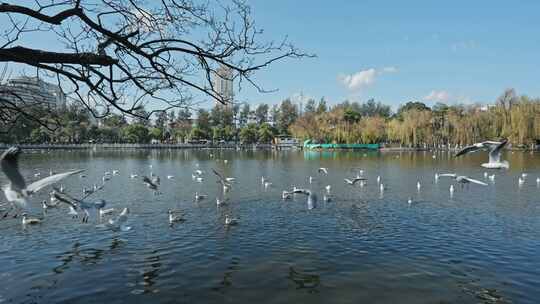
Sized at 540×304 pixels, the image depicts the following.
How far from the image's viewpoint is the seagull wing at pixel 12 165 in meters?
5.29

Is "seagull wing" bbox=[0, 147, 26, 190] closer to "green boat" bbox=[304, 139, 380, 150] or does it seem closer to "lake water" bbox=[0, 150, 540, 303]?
"lake water" bbox=[0, 150, 540, 303]

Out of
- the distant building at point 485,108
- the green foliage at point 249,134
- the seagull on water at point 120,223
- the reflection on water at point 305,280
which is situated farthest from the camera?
the green foliage at point 249,134

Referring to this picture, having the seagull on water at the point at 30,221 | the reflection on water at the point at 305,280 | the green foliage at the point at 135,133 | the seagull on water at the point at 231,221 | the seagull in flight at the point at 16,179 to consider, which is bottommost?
the reflection on water at the point at 305,280

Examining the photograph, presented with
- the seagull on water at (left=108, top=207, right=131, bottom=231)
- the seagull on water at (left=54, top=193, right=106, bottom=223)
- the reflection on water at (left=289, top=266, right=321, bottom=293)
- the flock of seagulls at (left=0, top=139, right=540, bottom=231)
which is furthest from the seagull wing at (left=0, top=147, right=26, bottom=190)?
the seagull on water at (left=108, top=207, right=131, bottom=231)

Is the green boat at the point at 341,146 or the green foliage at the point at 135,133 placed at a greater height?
the green foliage at the point at 135,133

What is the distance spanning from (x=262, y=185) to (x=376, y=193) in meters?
6.98

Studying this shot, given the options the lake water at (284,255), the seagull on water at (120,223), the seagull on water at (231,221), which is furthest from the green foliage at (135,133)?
the seagull on water at (231,221)

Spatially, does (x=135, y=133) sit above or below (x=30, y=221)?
above

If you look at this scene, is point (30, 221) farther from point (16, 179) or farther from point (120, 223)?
point (16, 179)

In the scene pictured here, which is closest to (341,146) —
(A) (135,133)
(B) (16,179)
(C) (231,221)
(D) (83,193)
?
(A) (135,133)

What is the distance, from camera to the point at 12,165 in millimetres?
5508

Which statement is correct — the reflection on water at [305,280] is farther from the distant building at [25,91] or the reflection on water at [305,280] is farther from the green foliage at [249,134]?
the green foliage at [249,134]

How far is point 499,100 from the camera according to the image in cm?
8000

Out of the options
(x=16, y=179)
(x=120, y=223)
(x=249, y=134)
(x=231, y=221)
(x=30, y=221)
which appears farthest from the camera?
(x=249, y=134)
